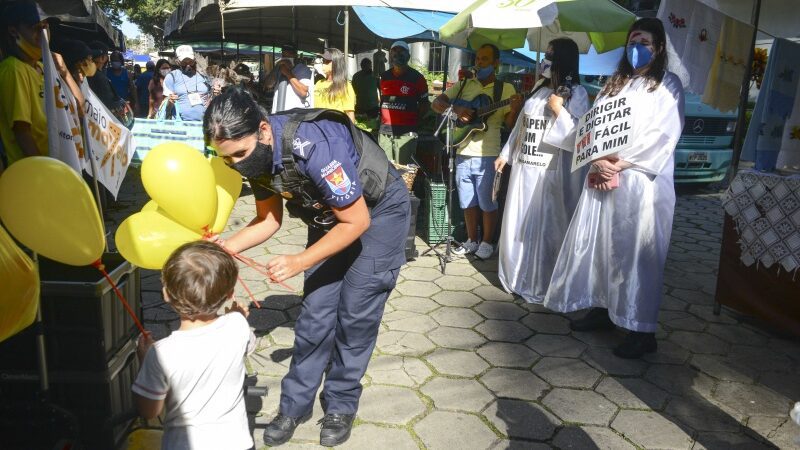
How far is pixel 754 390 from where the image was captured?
3236mm

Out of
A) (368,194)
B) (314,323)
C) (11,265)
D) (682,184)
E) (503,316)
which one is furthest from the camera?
(682,184)

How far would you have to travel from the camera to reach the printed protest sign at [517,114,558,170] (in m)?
4.15

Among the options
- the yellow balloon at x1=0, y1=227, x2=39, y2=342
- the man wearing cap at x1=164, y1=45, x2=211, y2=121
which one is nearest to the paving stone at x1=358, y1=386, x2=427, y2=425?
the yellow balloon at x1=0, y1=227, x2=39, y2=342

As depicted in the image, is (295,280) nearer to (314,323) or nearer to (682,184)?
(314,323)

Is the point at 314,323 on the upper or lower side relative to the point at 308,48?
lower

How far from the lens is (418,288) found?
4703mm

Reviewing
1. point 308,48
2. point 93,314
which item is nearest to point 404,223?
point 93,314

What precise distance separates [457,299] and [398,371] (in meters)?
1.28

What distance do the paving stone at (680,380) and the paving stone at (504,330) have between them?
0.81 metres

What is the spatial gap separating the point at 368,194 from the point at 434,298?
217 centimetres

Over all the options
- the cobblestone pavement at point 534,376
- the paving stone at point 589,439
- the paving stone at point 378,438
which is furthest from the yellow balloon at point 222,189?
Result: the paving stone at point 589,439

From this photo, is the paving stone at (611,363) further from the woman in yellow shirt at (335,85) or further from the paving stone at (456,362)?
the woman in yellow shirt at (335,85)

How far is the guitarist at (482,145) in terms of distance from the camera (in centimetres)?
529

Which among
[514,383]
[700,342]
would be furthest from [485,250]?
[514,383]
